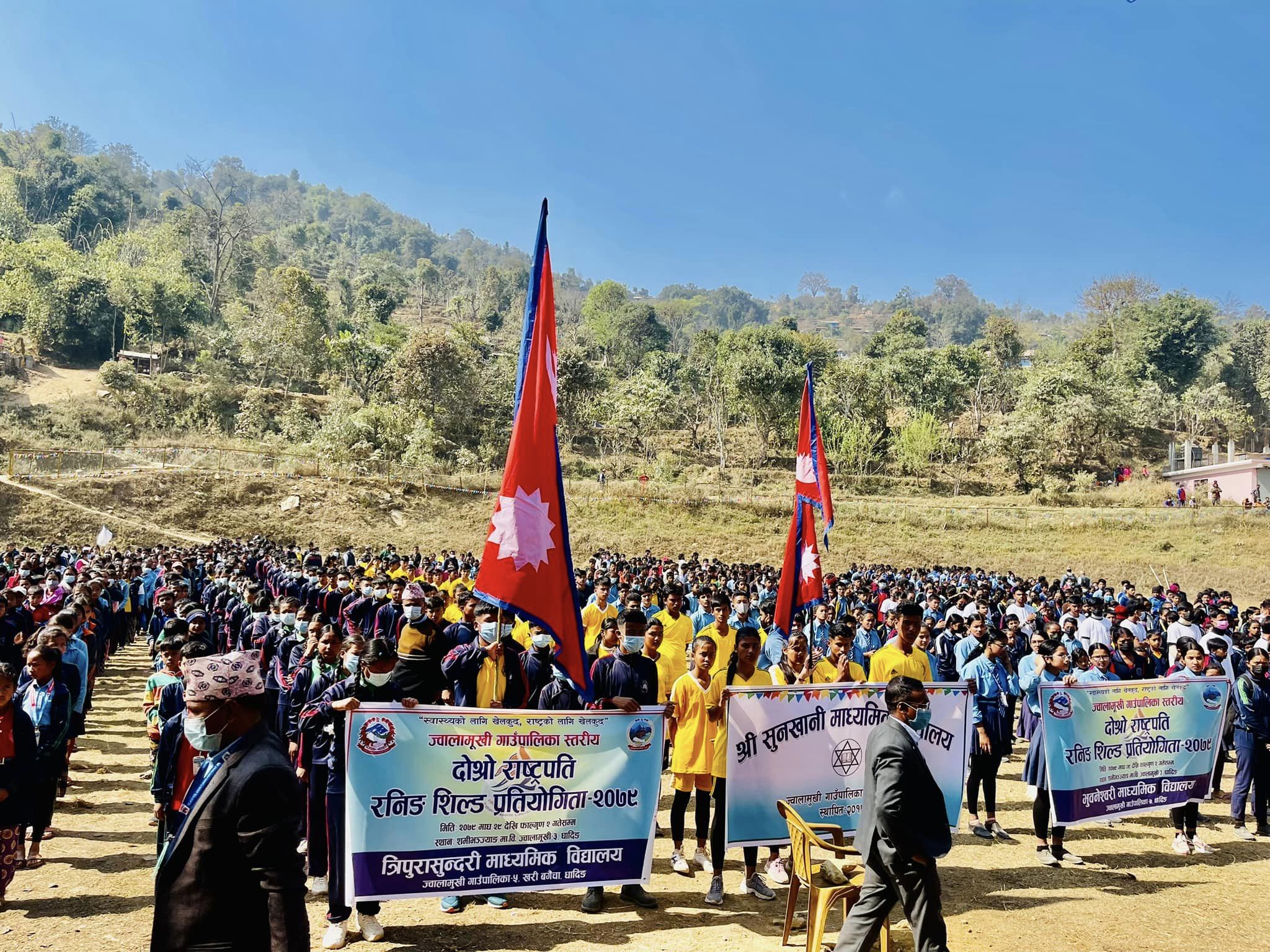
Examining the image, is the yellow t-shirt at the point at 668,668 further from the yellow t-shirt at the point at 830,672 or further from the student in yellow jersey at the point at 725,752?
the student in yellow jersey at the point at 725,752

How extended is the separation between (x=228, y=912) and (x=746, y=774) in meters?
3.98

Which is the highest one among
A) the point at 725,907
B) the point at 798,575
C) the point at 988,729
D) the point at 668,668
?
the point at 798,575

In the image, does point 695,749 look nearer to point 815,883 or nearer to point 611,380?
point 815,883

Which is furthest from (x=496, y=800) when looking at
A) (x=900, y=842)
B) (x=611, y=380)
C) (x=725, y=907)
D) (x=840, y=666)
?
(x=611, y=380)

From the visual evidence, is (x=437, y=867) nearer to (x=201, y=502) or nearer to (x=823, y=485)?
(x=823, y=485)

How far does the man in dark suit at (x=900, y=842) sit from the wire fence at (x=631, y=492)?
117 ft

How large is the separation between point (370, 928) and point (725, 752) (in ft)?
8.37

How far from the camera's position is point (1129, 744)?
7289 millimetres

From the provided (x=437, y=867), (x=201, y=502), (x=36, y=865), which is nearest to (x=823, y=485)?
(x=437, y=867)

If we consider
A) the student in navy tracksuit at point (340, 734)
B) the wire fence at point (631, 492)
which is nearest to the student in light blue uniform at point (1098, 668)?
the student in navy tracksuit at point (340, 734)

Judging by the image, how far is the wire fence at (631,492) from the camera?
37.3 metres

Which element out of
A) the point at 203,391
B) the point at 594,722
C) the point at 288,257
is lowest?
the point at 594,722

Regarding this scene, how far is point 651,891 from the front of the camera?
20.1 feet

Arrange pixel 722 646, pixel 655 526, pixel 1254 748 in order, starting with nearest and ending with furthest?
pixel 1254 748 < pixel 722 646 < pixel 655 526
